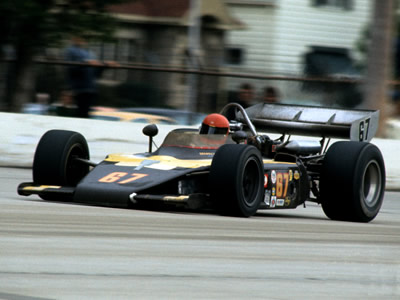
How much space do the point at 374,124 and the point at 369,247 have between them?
354 centimetres

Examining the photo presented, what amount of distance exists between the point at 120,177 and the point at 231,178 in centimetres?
96

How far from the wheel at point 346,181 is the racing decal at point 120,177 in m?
1.86

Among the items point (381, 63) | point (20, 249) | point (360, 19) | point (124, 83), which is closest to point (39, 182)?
point (20, 249)

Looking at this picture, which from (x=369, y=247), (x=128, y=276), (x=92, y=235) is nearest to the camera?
(x=128, y=276)

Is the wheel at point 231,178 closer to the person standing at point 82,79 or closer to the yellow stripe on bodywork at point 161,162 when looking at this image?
the yellow stripe on bodywork at point 161,162

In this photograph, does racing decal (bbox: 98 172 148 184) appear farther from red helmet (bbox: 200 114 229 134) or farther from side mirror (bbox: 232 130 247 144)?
red helmet (bbox: 200 114 229 134)

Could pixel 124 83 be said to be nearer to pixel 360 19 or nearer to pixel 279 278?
pixel 279 278

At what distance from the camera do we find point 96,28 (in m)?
16.7

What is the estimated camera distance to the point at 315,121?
1017 centimetres

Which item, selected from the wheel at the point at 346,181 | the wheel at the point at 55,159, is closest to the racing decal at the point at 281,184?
the wheel at the point at 346,181

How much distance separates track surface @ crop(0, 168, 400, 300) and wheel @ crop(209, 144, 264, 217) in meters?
0.15

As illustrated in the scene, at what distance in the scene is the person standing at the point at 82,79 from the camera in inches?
589

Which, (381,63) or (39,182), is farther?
(381,63)

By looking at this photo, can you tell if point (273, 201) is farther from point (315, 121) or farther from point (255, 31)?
point (255, 31)
